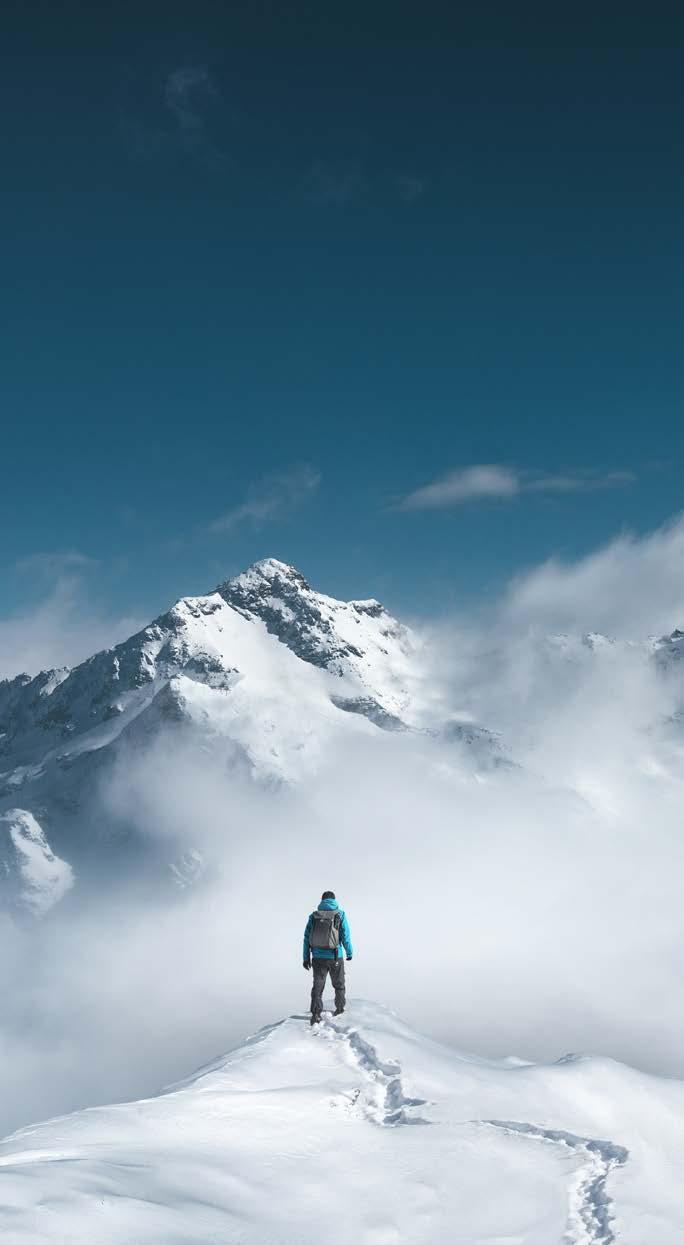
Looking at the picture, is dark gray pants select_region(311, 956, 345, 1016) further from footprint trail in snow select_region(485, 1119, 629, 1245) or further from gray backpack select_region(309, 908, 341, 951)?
footprint trail in snow select_region(485, 1119, 629, 1245)

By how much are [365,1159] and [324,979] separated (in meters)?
8.36

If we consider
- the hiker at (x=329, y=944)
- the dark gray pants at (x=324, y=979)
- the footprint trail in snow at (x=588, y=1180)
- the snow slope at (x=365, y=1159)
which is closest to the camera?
the snow slope at (x=365, y=1159)

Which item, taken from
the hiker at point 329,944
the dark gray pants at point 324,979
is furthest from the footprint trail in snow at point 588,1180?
the hiker at point 329,944

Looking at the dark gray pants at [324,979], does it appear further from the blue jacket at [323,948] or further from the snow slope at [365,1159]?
the snow slope at [365,1159]

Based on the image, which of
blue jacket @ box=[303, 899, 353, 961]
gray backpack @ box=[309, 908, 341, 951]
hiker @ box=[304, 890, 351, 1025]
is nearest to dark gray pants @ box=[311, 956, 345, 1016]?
hiker @ box=[304, 890, 351, 1025]

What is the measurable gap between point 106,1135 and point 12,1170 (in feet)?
9.95

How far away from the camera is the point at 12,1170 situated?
9586mm

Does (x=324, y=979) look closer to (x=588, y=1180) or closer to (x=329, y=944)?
(x=329, y=944)

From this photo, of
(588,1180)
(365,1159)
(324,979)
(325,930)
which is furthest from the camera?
(325,930)

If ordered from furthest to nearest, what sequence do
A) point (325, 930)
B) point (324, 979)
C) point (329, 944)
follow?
point (325, 930) < point (329, 944) < point (324, 979)

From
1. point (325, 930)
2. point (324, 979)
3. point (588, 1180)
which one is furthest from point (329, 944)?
point (588, 1180)

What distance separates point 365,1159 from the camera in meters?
12.3

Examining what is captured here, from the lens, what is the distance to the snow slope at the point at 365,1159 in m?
9.20

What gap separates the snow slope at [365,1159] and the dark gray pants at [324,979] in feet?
8.60
